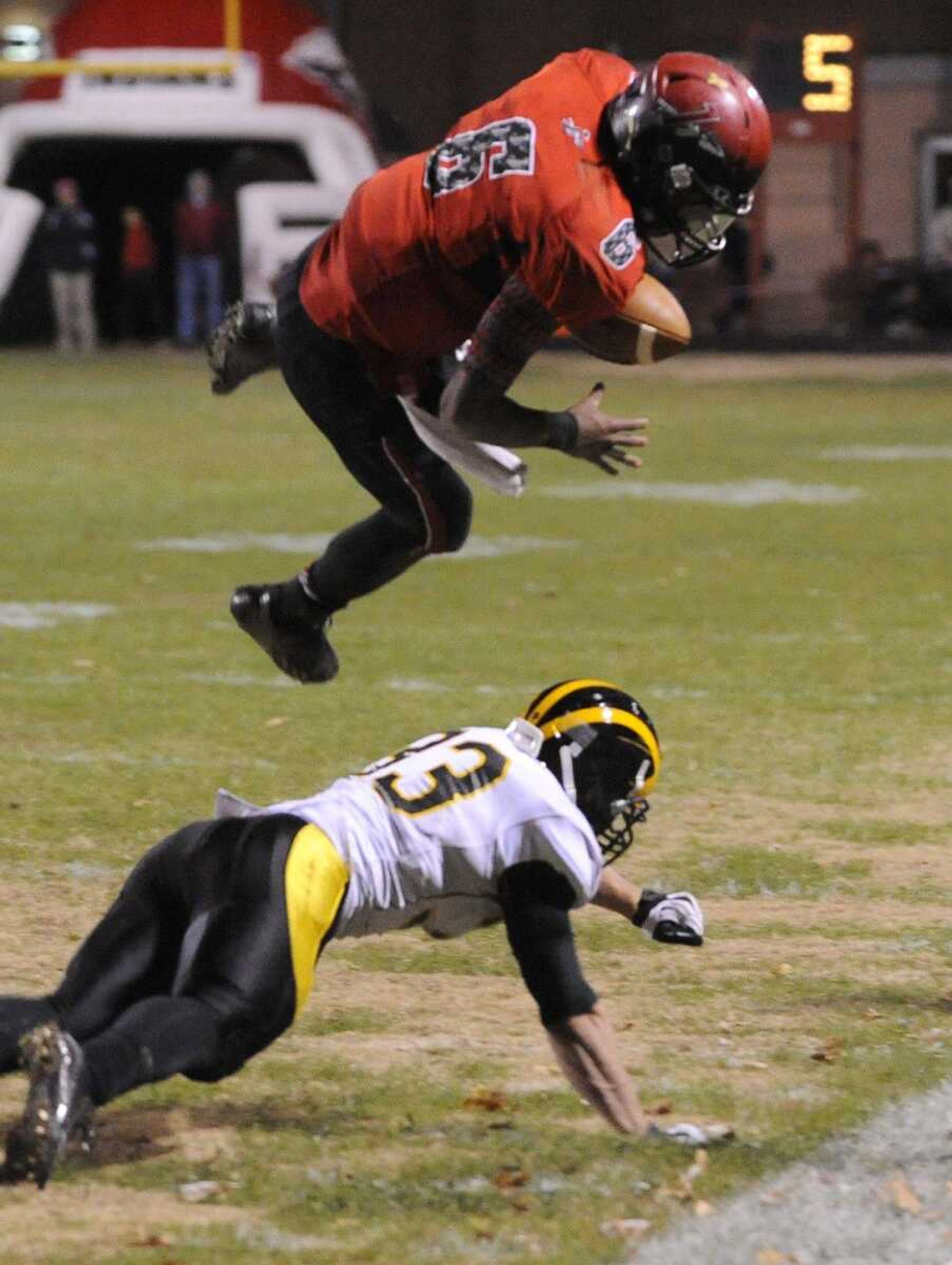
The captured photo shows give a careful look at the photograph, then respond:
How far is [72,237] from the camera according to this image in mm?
25203

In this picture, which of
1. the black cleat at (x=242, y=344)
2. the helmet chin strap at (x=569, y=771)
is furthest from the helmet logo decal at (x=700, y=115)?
the helmet chin strap at (x=569, y=771)

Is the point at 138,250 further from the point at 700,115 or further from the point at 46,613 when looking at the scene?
the point at 700,115

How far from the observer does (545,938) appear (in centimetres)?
441

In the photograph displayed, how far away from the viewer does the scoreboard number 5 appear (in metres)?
28.6

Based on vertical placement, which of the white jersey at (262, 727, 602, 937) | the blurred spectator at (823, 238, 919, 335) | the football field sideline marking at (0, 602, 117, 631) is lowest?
the blurred spectator at (823, 238, 919, 335)

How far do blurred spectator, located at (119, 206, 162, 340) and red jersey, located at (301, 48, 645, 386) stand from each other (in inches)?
842

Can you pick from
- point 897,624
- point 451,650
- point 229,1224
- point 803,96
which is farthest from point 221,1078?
point 803,96

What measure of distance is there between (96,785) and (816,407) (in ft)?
45.0

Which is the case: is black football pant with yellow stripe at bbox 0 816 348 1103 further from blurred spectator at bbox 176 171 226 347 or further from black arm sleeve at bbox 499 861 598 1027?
blurred spectator at bbox 176 171 226 347

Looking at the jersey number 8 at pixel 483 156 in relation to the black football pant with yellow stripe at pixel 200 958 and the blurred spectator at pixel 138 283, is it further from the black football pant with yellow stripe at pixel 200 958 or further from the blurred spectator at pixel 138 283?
the blurred spectator at pixel 138 283

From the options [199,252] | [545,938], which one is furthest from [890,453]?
[545,938]

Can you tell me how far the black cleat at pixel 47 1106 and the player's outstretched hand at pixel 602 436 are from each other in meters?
2.27

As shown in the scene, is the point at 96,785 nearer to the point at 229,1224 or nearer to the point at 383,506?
the point at 383,506

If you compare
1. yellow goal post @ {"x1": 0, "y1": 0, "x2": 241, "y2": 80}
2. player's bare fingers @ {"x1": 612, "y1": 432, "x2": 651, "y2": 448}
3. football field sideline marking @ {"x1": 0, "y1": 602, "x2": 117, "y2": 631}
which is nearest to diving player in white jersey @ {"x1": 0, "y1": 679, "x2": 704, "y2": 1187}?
player's bare fingers @ {"x1": 612, "y1": 432, "x2": 651, "y2": 448}
